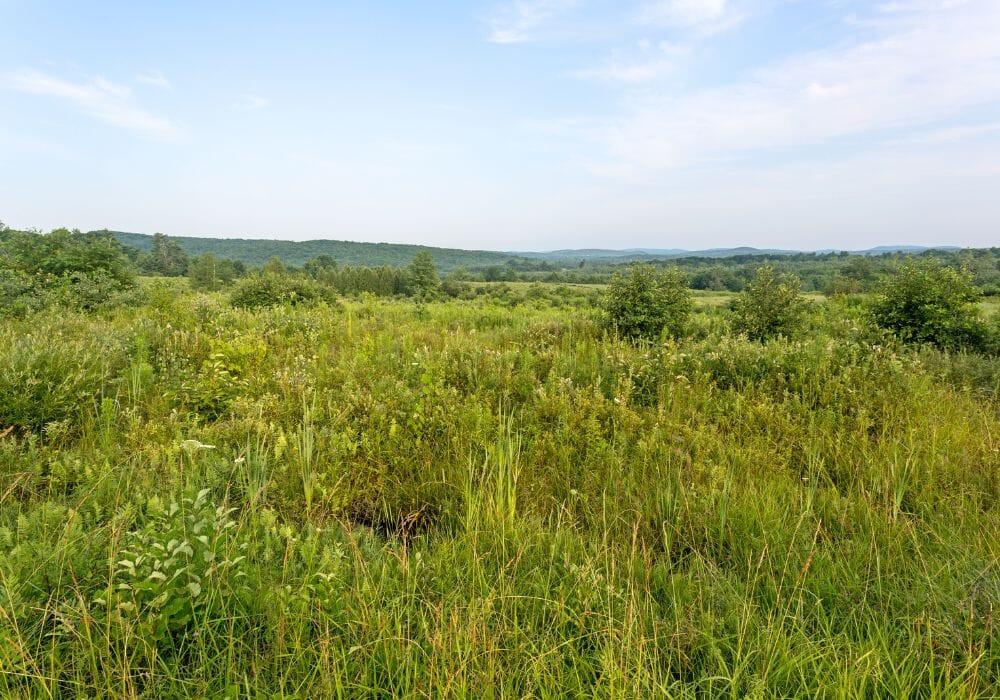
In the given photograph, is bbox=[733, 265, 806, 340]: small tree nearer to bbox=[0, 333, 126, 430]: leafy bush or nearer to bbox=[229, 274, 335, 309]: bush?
bbox=[0, 333, 126, 430]: leafy bush

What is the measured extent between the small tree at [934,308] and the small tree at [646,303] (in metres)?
4.17

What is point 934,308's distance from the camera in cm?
929

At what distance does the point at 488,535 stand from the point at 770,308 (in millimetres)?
9433

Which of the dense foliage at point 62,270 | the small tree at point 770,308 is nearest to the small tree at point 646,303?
the small tree at point 770,308

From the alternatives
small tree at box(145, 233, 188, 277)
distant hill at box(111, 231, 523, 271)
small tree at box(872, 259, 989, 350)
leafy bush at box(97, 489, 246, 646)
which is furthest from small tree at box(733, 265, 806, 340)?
distant hill at box(111, 231, 523, 271)

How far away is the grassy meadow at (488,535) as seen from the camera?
1.74m

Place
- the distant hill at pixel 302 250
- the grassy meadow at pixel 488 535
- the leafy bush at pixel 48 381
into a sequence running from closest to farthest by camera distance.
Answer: the grassy meadow at pixel 488 535 → the leafy bush at pixel 48 381 → the distant hill at pixel 302 250

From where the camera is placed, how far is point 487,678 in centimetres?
166

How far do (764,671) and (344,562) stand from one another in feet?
6.23

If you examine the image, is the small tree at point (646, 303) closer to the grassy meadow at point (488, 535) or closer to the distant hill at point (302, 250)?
the grassy meadow at point (488, 535)

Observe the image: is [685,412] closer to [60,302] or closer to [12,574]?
[12,574]

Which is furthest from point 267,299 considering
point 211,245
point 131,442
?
point 211,245

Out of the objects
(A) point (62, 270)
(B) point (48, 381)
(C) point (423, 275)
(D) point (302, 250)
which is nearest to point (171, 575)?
(B) point (48, 381)

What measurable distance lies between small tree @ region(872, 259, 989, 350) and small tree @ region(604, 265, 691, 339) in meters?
4.17
